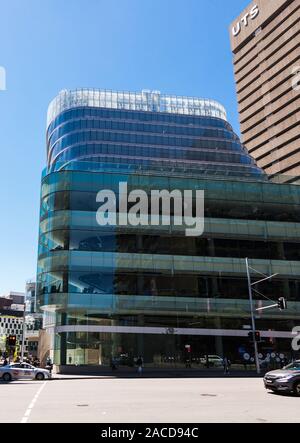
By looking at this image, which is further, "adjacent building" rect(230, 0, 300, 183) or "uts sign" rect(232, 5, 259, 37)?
"uts sign" rect(232, 5, 259, 37)

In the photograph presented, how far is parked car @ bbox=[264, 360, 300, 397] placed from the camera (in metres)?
17.4

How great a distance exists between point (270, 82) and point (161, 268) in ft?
236

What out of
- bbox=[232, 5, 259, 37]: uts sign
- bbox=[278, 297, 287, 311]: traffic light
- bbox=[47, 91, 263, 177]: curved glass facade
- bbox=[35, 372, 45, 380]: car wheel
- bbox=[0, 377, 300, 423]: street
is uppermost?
bbox=[232, 5, 259, 37]: uts sign

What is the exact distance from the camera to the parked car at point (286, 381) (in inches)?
684

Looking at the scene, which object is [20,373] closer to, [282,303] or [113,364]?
[113,364]

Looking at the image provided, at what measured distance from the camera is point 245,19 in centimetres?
11531

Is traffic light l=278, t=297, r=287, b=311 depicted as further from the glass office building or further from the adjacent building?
the adjacent building

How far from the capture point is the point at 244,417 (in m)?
11.7
